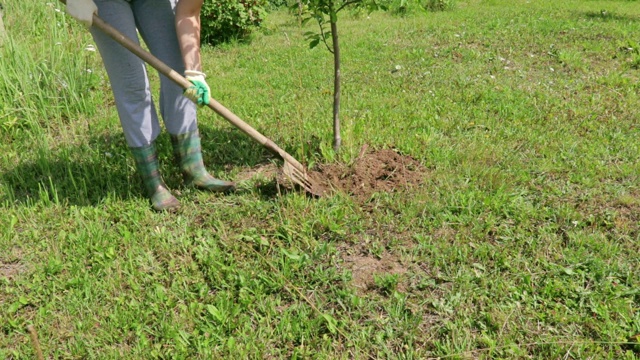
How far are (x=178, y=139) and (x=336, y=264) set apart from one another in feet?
4.22

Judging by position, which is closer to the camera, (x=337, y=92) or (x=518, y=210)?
(x=518, y=210)

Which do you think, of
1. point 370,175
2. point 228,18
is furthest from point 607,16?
point 370,175

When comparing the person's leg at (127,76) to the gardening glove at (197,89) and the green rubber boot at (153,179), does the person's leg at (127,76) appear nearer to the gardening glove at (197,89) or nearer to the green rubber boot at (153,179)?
the green rubber boot at (153,179)

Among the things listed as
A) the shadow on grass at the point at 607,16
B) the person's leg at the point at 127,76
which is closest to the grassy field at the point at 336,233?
the person's leg at the point at 127,76

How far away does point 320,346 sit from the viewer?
6.41 ft

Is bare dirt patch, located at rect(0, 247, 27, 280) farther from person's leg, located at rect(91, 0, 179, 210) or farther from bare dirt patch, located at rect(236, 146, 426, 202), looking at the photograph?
bare dirt patch, located at rect(236, 146, 426, 202)

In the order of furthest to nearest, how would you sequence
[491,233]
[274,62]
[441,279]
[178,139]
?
[274,62] → [178,139] → [491,233] → [441,279]

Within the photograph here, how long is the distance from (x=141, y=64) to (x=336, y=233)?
1.44 m

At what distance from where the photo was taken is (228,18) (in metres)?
6.68

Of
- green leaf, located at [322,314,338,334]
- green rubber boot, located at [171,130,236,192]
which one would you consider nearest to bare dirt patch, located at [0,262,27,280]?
green rubber boot, located at [171,130,236,192]

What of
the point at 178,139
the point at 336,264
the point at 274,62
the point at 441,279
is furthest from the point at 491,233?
the point at 274,62

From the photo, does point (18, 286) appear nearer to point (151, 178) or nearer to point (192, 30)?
point (151, 178)

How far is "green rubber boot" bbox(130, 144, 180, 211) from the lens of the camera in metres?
2.81

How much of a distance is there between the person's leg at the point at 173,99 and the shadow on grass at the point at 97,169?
7.9 inches
